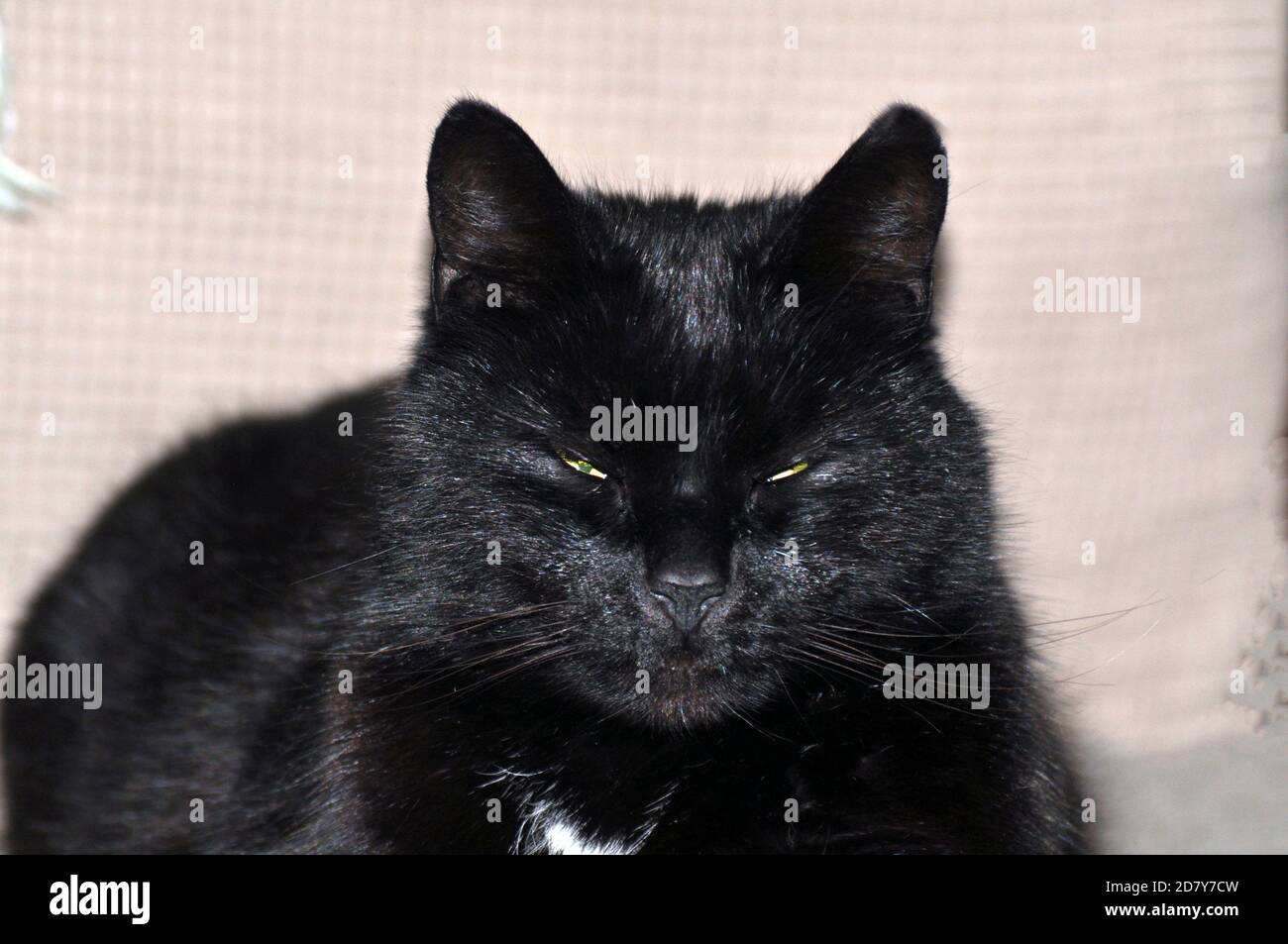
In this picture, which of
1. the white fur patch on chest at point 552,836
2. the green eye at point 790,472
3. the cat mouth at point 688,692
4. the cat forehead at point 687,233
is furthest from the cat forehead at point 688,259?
the white fur patch on chest at point 552,836

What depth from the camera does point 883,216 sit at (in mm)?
1394

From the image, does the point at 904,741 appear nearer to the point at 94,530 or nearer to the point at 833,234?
the point at 833,234

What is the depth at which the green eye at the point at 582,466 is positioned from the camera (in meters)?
1.32

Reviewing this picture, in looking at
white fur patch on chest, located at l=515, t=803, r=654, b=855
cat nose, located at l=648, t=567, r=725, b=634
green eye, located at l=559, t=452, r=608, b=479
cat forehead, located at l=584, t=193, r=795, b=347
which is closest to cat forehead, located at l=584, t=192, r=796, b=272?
cat forehead, located at l=584, t=193, r=795, b=347

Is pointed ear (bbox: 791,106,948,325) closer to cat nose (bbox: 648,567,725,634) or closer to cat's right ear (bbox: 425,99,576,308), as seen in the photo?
cat's right ear (bbox: 425,99,576,308)

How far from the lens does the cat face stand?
1278 mm

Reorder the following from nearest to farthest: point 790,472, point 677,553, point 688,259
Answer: point 677,553
point 790,472
point 688,259

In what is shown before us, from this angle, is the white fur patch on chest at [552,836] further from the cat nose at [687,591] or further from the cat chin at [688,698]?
the cat nose at [687,591]

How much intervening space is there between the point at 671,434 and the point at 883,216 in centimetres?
33

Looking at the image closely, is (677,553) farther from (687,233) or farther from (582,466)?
(687,233)

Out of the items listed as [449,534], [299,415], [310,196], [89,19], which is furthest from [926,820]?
[89,19]

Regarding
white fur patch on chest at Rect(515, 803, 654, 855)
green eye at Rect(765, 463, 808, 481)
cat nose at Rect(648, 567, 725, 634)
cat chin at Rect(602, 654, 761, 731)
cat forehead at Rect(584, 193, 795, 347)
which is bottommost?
white fur patch on chest at Rect(515, 803, 654, 855)

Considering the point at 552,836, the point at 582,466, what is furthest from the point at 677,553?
the point at 552,836

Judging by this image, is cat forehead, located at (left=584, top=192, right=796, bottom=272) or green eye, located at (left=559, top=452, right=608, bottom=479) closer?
green eye, located at (left=559, top=452, right=608, bottom=479)
